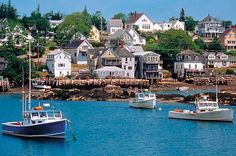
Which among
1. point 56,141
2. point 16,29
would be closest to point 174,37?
point 16,29

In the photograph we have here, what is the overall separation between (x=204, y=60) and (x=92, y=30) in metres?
35.5

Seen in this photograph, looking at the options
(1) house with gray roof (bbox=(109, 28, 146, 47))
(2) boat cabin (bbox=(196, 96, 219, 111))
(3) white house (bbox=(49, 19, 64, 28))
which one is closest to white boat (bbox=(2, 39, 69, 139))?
(2) boat cabin (bbox=(196, 96, 219, 111))

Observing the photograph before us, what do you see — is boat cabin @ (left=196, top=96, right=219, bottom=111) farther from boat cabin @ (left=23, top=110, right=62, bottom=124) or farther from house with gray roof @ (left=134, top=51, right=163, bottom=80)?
house with gray roof @ (left=134, top=51, right=163, bottom=80)

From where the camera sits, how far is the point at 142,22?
180875mm

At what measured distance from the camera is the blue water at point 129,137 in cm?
5356

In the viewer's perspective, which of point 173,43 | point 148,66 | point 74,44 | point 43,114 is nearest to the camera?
point 43,114

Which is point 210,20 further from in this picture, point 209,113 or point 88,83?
point 209,113

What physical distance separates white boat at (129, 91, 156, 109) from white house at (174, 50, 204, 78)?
156ft

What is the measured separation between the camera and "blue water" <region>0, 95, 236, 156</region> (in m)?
53.6

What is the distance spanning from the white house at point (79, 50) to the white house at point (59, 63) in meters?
11.6

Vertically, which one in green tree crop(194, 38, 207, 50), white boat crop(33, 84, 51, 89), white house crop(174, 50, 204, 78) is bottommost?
white boat crop(33, 84, 51, 89)

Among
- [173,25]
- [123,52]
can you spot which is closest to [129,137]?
[123,52]

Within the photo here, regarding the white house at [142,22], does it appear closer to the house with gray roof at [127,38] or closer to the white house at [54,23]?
the house with gray roof at [127,38]

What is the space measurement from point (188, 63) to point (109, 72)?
22.0m
